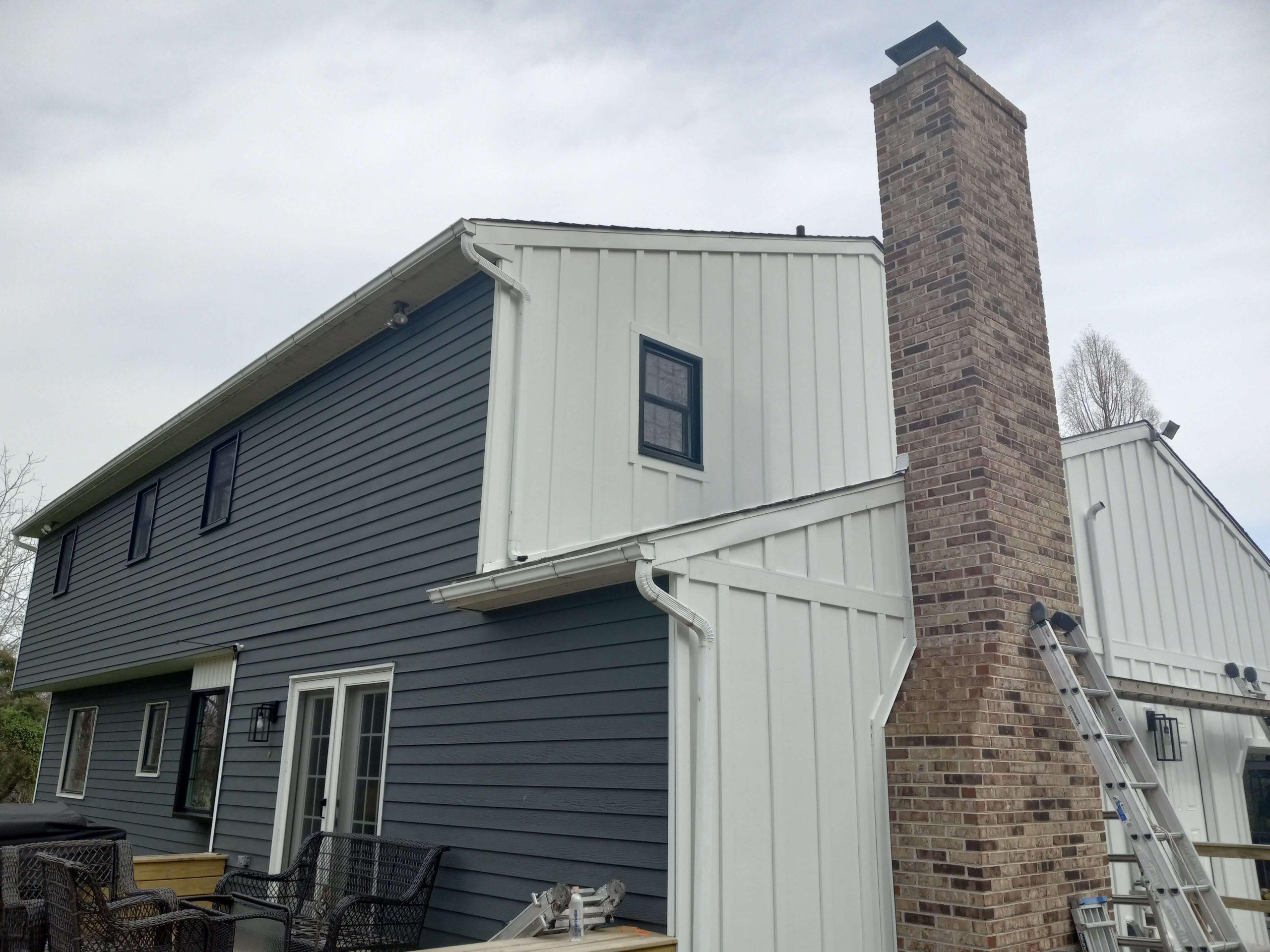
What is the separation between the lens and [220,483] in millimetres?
10938

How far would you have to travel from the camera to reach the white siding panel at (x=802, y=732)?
4.51 meters

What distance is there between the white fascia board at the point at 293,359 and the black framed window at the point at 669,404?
1533 mm

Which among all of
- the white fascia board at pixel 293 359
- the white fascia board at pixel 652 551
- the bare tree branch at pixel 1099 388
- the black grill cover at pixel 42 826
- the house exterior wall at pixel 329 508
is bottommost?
the black grill cover at pixel 42 826

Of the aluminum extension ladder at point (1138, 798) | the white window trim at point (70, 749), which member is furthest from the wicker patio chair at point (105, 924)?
the white window trim at point (70, 749)

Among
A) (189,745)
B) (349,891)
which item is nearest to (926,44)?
(349,891)

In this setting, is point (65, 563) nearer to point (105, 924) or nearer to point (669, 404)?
point (669, 404)

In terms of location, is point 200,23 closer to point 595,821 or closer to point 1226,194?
point 595,821

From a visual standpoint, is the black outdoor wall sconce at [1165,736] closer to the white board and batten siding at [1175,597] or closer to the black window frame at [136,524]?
the white board and batten siding at [1175,597]

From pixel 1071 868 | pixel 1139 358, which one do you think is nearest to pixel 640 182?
pixel 1139 358

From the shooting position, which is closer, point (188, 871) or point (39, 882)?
point (39, 882)

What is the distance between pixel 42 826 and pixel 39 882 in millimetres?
1105

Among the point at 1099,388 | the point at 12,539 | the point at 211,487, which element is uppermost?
the point at 1099,388

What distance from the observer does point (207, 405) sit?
1034 cm

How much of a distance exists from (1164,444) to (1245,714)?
238 centimetres
